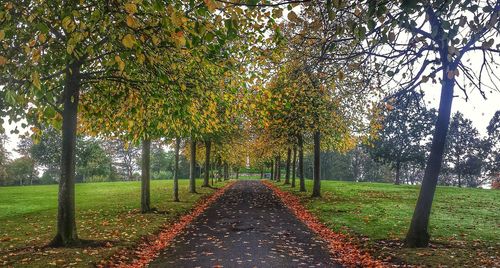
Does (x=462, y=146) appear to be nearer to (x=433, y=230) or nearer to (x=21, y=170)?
(x=433, y=230)

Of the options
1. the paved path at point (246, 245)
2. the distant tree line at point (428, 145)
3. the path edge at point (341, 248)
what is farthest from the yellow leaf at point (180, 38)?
the distant tree line at point (428, 145)

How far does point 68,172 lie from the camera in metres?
11.4

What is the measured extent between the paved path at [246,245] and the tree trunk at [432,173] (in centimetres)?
276

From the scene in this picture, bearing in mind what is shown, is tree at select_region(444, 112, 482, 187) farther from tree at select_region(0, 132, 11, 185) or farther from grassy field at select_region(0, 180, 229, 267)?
tree at select_region(0, 132, 11, 185)

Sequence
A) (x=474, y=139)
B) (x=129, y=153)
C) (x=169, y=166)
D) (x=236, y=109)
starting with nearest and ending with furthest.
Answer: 1. (x=236, y=109)
2. (x=474, y=139)
3. (x=169, y=166)
4. (x=129, y=153)

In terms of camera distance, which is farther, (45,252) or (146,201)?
(146,201)

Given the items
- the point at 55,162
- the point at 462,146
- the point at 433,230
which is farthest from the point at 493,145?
the point at 55,162

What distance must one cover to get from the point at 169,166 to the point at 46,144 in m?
29.6

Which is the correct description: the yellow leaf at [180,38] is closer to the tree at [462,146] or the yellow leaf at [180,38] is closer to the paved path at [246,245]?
the paved path at [246,245]

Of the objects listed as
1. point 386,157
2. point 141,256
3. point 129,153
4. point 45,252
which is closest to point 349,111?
point 141,256

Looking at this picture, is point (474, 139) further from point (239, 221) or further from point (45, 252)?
point (45, 252)

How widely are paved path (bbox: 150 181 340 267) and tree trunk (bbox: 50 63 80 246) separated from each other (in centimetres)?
296

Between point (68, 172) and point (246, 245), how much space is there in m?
5.74

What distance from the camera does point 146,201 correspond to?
1909cm
